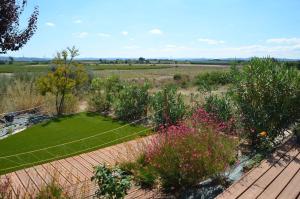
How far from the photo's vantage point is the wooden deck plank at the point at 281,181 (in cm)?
321

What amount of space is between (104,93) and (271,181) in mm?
8899

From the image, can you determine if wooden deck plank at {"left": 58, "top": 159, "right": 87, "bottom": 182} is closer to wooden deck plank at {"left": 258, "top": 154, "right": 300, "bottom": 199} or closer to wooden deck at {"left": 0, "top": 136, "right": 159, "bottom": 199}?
wooden deck at {"left": 0, "top": 136, "right": 159, "bottom": 199}

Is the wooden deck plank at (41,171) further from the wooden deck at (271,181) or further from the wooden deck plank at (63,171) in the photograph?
the wooden deck at (271,181)

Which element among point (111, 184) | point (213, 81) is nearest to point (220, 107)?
point (111, 184)

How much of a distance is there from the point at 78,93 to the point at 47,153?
24.6 feet

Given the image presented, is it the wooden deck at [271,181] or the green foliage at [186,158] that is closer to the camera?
the wooden deck at [271,181]

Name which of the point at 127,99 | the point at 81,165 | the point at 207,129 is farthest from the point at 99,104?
the point at 207,129

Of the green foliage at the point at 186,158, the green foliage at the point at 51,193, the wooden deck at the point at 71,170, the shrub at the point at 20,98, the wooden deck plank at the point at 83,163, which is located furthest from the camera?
the shrub at the point at 20,98

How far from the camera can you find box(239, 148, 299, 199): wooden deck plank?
126 inches

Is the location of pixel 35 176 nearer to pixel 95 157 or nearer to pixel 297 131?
pixel 95 157

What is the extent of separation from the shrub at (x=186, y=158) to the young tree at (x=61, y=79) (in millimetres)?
8146

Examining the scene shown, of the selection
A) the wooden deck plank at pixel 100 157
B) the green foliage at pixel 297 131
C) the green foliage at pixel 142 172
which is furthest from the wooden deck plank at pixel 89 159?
the green foliage at pixel 297 131

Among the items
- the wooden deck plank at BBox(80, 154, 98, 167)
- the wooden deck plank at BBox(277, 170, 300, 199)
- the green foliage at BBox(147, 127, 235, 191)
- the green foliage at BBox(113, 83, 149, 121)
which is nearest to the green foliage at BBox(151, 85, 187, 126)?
the green foliage at BBox(113, 83, 149, 121)

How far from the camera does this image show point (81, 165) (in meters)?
5.77
